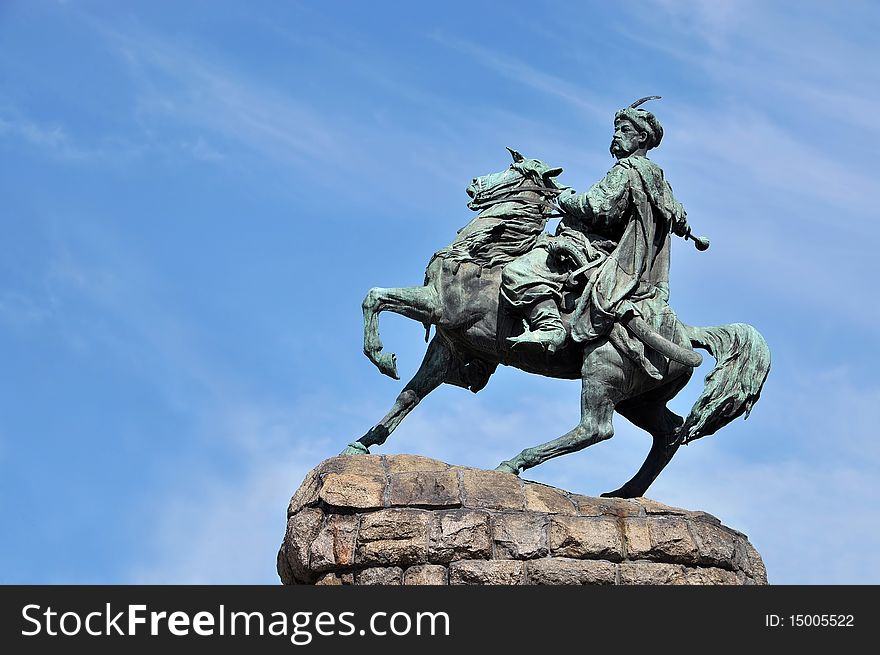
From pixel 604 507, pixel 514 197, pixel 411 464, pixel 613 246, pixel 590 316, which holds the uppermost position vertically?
pixel 514 197

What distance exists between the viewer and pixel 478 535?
1605cm

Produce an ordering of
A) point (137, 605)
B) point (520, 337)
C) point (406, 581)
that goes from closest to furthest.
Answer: point (137, 605) → point (406, 581) → point (520, 337)

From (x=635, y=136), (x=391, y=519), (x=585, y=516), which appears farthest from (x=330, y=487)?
(x=635, y=136)

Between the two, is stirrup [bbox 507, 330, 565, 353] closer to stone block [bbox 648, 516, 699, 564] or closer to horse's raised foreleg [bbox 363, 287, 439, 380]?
horse's raised foreleg [bbox 363, 287, 439, 380]

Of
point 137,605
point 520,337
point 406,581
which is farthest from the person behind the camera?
point 520,337

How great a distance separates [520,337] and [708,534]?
216cm

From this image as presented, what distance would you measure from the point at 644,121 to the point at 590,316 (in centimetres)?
184

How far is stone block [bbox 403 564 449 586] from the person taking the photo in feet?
52.3

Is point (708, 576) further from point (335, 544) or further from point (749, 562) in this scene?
point (335, 544)

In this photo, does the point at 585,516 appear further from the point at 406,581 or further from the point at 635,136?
the point at 635,136

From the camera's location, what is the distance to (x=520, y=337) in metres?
17.3

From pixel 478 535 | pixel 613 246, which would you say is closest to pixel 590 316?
pixel 613 246

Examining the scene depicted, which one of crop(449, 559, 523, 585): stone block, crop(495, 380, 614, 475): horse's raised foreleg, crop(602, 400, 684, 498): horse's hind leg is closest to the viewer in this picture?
crop(449, 559, 523, 585): stone block

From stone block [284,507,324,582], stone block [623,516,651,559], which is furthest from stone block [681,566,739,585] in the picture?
stone block [284,507,324,582]
